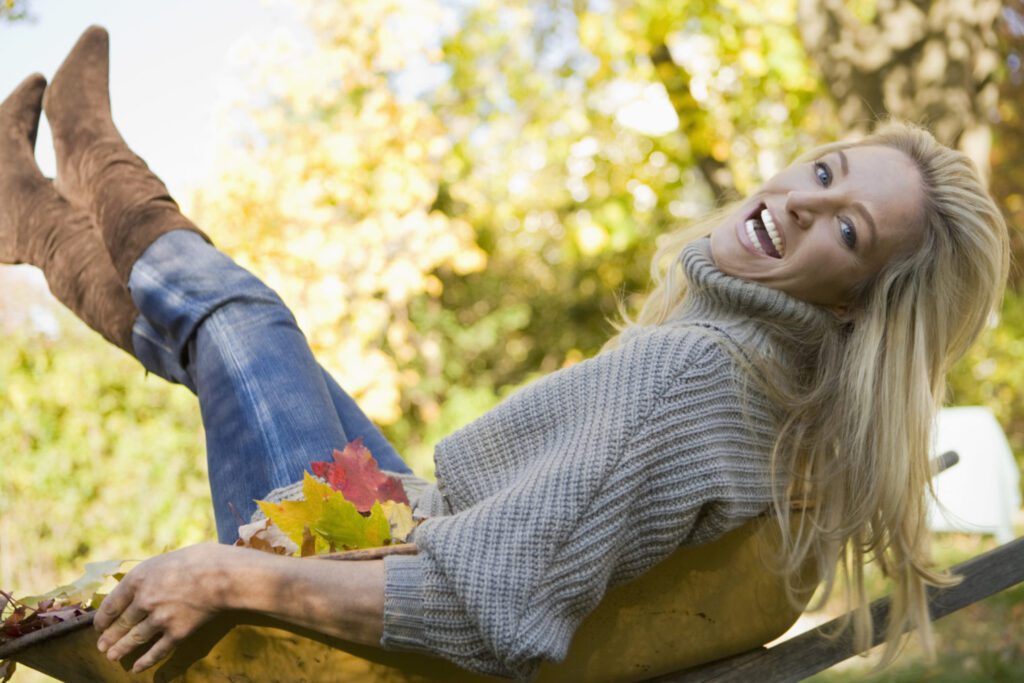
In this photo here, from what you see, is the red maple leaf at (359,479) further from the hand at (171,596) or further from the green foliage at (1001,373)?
the green foliage at (1001,373)

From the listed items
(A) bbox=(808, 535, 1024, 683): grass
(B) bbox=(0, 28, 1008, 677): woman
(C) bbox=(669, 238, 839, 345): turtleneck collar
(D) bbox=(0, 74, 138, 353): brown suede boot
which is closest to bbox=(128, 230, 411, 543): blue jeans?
(B) bbox=(0, 28, 1008, 677): woman

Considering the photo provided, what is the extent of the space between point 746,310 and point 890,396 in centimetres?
24

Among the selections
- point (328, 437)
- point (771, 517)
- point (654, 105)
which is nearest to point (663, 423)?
point (771, 517)

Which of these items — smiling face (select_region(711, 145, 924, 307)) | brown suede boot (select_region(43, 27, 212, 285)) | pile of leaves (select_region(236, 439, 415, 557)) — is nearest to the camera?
pile of leaves (select_region(236, 439, 415, 557))

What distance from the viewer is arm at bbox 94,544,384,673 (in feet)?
4.14

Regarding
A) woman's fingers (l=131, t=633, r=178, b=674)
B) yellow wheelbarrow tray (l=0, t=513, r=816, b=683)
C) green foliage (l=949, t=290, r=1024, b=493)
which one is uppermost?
woman's fingers (l=131, t=633, r=178, b=674)

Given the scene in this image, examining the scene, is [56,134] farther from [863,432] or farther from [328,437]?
[863,432]

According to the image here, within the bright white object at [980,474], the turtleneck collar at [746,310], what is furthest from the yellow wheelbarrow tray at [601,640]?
the bright white object at [980,474]

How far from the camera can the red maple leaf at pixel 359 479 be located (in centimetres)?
154

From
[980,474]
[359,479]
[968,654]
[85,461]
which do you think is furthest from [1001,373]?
[359,479]

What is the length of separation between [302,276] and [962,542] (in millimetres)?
3468

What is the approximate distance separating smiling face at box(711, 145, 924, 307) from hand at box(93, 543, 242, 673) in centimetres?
88

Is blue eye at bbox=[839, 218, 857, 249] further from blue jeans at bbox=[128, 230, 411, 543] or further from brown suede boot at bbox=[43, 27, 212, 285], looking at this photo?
brown suede boot at bbox=[43, 27, 212, 285]

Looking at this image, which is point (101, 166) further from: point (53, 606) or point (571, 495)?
point (571, 495)
